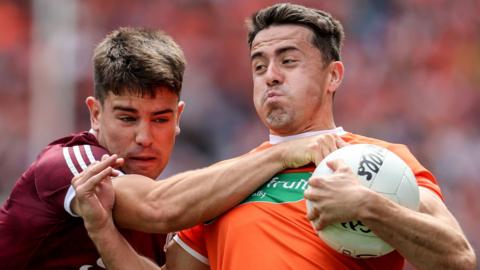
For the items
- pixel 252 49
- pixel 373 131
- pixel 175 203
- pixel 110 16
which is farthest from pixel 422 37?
pixel 175 203

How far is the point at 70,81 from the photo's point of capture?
10.1m

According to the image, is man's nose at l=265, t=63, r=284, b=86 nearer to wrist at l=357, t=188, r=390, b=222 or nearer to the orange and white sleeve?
the orange and white sleeve

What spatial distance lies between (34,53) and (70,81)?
1.80 ft

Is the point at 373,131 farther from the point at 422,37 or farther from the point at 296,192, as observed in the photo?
the point at 296,192

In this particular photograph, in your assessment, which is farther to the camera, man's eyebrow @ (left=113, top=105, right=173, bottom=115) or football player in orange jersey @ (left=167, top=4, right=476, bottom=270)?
man's eyebrow @ (left=113, top=105, right=173, bottom=115)

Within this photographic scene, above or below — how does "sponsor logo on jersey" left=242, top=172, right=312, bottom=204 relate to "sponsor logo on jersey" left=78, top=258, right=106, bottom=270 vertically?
above

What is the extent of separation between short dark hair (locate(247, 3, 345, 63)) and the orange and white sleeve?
3.94 feet

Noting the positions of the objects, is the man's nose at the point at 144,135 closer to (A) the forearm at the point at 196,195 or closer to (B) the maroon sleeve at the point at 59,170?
A: (B) the maroon sleeve at the point at 59,170

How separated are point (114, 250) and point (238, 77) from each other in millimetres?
6199

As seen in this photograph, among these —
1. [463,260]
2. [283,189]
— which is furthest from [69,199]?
[463,260]

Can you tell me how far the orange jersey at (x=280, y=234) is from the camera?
180 inches

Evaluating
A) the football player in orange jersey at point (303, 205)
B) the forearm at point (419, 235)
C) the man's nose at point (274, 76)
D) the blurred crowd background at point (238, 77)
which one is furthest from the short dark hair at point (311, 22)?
the blurred crowd background at point (238, 77)

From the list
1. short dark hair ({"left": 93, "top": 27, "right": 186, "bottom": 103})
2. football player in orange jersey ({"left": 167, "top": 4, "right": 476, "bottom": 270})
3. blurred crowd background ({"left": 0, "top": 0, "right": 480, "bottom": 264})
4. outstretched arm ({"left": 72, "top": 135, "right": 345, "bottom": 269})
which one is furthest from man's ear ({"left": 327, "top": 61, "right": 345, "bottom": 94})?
blurred crowd background ({"left": 0, "top": 0, "right": 480, "bottom": 264})

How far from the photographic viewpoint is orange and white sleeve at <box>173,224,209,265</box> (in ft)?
17.1
